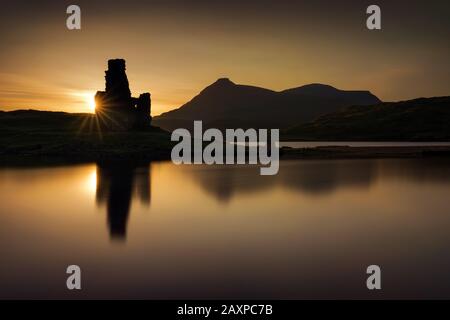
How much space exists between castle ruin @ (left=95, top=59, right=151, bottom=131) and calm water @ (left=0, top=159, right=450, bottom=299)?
64.6m

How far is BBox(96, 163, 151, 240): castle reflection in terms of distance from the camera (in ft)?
86.6

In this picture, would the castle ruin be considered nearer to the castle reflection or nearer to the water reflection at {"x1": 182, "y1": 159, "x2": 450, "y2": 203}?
the castle reflection

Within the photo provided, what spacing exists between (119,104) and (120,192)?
74393 millimetres

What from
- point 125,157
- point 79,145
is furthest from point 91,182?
point 79,145

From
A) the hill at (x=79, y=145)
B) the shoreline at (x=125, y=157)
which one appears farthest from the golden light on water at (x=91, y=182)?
the hill at (x=79, y=145)

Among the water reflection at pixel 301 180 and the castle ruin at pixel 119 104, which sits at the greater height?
the castle ruin at pixel 119 104

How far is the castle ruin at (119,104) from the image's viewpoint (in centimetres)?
10875

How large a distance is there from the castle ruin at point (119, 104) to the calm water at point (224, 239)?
64.6 meters

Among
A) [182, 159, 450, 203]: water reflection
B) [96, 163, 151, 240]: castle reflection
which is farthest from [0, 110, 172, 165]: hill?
[182, 159, 450, 203]: water reflection

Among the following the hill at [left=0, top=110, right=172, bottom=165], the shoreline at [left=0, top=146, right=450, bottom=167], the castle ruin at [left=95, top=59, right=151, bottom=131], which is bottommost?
the shoreline at [left=0, top=146, right=450, bottom=167]

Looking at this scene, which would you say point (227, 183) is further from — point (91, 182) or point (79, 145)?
point (79, 145)

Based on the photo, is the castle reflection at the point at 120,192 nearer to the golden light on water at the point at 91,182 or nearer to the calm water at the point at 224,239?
the calm water at the point at 224,239

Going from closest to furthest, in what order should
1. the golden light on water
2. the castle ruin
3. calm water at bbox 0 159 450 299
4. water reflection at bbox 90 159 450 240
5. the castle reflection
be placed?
calm water at bbox 0 159 450 299 → the castle reflection → water reflection at bbox 90 159 450 240 → the golden light on water → the castle ruin

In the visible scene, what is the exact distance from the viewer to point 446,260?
18188 millimetres
